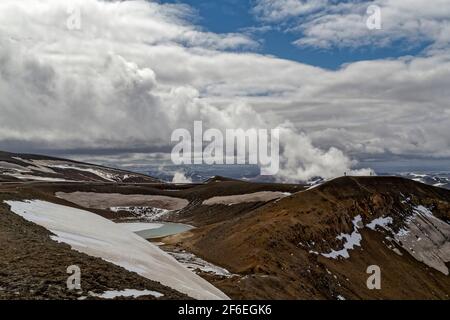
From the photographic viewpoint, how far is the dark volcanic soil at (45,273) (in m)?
16.4

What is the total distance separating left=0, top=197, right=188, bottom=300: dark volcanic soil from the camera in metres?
16.4

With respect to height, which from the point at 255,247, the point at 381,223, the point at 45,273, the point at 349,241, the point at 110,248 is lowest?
the point at 349,241

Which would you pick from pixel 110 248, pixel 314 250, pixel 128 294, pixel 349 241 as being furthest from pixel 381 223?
pixel 128 294

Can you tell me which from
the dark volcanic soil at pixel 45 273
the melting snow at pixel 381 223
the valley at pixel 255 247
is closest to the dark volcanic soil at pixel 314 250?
the valley at pixel 255 247

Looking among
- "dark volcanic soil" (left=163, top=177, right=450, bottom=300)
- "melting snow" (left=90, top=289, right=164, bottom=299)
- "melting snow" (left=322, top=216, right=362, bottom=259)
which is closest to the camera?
"melting snow" (left=90, top=289, right=164, bottom=299)

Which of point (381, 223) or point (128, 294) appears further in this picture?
point (381, 223)

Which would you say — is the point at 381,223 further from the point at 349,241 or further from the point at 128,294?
the point at 128,294

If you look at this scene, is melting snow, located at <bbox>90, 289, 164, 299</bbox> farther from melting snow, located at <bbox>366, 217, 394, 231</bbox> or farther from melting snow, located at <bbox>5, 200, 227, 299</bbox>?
melting snow, located at <bbox>366, 217, 394, 231</bbox>

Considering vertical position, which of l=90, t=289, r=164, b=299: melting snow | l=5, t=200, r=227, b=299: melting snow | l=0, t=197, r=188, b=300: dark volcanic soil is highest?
l=0, t=197, r=188, b=300: dark volcanic soil

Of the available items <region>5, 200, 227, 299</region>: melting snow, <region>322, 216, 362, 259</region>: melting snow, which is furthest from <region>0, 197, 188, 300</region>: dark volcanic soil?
<region>322, 216, 362, 259</region>: melting snow

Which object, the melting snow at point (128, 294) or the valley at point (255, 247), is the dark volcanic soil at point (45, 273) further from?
the melting snow at point (128, 294)

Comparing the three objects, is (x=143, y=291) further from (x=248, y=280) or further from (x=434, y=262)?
(x=434, y=262)

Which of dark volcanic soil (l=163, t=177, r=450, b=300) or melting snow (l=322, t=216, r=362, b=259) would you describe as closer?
dark volcanic soil (l=163, t=177, r=450, b=300)

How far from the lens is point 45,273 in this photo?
18.5 metres
